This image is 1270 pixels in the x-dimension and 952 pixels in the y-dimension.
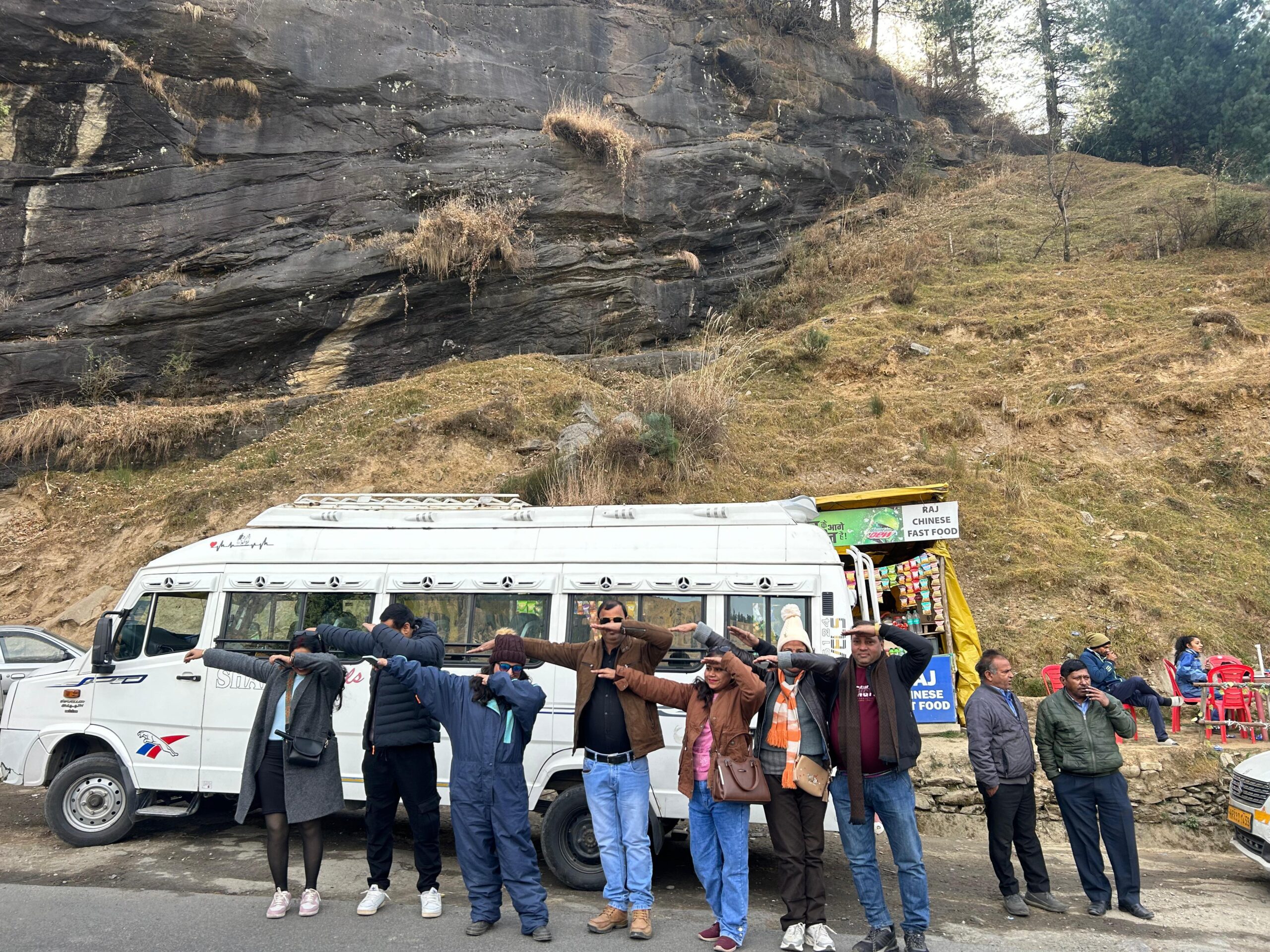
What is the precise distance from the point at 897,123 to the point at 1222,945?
3059 cm

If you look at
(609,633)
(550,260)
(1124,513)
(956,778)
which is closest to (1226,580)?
(1124,513)

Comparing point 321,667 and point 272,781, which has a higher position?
point 321,667

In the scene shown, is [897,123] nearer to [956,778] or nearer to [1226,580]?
[1226,580]

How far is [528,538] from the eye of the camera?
765 cm

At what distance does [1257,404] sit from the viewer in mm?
16516

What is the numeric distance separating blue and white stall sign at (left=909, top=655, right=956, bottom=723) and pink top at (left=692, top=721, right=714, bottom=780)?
19.0ft

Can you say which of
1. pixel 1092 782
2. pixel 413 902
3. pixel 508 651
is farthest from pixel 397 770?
pixel 1092 782

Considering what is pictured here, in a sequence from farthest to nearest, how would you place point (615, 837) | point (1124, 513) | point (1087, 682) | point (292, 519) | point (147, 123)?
point (147, 123) < point (1124, 513) < point (292, 519) < point (1087, 682) < point (615, 837)

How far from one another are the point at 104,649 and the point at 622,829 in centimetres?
511

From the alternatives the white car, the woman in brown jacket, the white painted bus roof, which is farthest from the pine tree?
the woman in brown jacket

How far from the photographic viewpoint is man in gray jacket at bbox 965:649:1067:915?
6031 millimetres

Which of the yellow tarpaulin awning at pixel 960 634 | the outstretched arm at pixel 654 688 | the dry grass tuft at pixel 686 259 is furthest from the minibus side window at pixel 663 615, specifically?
the dry grass tuft at pixel 686 259

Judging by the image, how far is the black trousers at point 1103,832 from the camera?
20.0 ft

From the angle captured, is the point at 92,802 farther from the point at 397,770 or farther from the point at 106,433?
the point at 106,433
